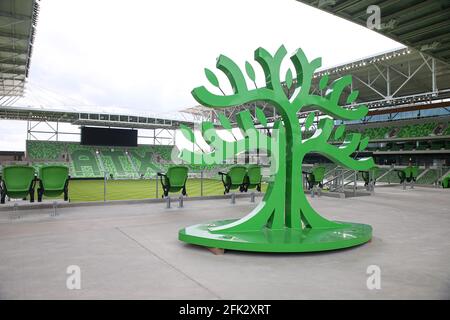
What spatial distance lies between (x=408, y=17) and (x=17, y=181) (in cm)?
1010

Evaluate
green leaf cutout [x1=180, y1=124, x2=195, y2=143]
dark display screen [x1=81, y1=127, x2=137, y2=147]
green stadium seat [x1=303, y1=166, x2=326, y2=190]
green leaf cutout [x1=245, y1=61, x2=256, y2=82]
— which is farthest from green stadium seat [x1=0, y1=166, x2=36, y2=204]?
dark display screen [x1=81, y1=127, x2=137, y2=147]

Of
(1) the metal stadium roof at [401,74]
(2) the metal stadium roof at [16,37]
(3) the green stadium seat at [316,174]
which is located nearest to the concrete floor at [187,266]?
(3) the green stadium seat at [316,174]

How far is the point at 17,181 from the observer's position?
6.59m

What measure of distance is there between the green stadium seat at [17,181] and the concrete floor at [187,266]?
27.7 inches

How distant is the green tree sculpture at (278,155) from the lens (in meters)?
4.12

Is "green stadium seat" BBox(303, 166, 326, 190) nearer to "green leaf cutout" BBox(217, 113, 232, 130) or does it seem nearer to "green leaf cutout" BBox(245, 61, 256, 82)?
"green leaf cutout" BBox(245, 61, 256, 82)

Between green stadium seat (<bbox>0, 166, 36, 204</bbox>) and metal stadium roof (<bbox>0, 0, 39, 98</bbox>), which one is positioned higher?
metal stadium roof (<bbox>0, 0, 39, 98</bbox>)

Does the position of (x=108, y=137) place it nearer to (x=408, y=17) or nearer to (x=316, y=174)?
(x=316, y=174)

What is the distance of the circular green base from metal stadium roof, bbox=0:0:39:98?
1306 cm

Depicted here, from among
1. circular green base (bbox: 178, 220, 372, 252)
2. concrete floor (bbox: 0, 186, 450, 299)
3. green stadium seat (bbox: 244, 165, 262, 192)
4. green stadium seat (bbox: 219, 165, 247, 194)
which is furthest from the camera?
green stadium seat (bbox: 244, 165, 262, 192)

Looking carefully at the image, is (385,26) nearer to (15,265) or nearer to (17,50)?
(15,265)

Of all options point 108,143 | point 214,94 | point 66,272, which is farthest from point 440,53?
point 108,143

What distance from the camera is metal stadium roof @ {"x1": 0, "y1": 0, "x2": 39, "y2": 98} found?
12.9 meters

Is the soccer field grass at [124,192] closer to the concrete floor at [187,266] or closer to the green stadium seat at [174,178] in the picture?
the green stadium seat at [174,178]
